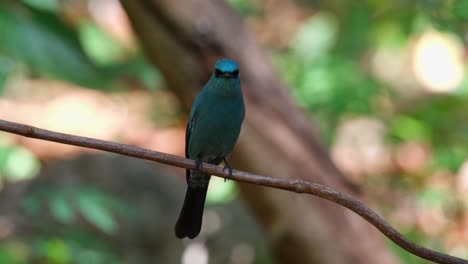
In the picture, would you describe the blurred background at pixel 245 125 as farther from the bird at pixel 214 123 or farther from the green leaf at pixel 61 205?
the bird at pixel 214 123

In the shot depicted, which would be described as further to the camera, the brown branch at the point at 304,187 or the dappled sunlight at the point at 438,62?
the dappled sunlight at the point at 438,62

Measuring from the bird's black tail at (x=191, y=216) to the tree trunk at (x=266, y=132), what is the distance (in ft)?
2.97

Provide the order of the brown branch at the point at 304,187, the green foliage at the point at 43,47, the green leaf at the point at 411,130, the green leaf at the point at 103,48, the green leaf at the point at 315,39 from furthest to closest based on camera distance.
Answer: the green leaf at the point at 103,48 → the green leaf at the point at 315,39 → the green leaf at the point at 411,130 → the green foliage at the point at 43,47 → the brown branch at the point at 304,187

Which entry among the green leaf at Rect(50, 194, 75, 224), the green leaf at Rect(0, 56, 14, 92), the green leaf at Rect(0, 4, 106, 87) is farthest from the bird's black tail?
the green leaf at Rect(0, 4, 106, 87)

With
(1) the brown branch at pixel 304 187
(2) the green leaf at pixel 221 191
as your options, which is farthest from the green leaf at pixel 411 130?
(1) the brown branch at pixel 304 187

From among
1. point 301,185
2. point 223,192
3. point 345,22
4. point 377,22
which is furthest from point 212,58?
point 345,22

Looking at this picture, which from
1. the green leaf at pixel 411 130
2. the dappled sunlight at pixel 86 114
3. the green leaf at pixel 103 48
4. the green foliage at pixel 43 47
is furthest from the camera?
the dappled sunlight at pixel 86 114

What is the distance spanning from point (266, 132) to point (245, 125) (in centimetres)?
15

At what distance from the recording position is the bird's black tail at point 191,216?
344 cm

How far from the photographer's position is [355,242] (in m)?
4.70

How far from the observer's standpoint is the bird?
3457 mm

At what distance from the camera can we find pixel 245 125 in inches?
179

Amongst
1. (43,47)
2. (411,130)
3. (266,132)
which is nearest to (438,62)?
(411,130)

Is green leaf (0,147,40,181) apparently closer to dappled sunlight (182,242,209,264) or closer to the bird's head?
the bird's head
